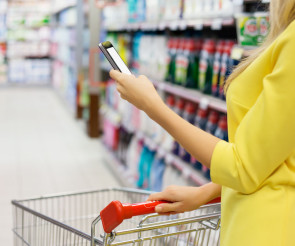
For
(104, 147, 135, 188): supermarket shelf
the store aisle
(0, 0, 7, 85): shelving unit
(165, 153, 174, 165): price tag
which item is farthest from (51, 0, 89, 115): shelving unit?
(165, 153, 174, 165): price tag

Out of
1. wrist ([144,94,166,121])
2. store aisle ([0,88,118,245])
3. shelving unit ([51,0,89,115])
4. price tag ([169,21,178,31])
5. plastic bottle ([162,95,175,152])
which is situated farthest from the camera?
shelving unit ([51,0,89,115])

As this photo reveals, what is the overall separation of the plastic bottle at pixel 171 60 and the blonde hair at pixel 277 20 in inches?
96.4

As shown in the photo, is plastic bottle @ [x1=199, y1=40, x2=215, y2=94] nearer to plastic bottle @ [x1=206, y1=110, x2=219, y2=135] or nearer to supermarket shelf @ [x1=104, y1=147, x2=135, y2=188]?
plastic bottle @ [x1=206, y1=110, x2=219, y2=135]

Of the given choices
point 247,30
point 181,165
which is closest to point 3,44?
point 181,165

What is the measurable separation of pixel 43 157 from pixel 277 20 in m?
4.63

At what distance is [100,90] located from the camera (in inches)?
252

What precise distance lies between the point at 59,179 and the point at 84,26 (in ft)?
11.0

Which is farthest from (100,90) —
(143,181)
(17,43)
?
(17,43)

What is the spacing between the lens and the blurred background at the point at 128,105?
9.33ft

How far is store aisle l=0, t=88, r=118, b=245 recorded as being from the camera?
14.0ft

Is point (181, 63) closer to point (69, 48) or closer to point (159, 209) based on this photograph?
point (159, 209)

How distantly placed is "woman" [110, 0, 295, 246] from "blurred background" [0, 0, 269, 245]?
1.01ft

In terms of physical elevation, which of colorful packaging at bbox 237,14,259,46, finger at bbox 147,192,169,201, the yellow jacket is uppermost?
colorful packaging at bbox 237,14,259,46

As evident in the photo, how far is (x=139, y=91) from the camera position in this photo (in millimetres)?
1142
